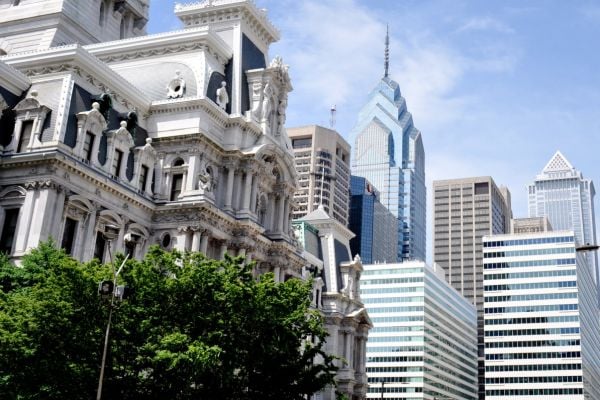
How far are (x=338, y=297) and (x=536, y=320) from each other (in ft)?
330

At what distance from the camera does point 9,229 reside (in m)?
52.8

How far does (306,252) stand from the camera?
94.8 metres

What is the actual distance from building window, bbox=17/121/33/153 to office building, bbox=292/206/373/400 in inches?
1768

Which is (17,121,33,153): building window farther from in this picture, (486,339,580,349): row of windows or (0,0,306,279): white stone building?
(486,339,580,349): row of windows

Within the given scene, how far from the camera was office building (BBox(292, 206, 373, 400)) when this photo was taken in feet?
313

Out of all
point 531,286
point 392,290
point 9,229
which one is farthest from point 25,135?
point 531,286

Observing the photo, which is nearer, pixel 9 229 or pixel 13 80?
pixel 9 229

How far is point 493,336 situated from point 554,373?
16.2 meters

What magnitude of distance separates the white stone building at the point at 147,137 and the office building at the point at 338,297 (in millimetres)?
23331

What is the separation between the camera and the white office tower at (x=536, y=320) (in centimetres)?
17925

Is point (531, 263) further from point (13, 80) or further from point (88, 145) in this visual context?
point (13, 80)

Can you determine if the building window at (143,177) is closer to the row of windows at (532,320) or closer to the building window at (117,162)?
the building window at (117,162)

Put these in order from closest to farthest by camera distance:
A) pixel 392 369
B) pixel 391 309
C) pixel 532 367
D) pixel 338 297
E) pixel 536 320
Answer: pixel 338 297, pixel 392 369, pixel 391 309, pixel 532 367, pixel 536 320

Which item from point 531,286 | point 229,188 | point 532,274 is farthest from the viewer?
point 532,274
